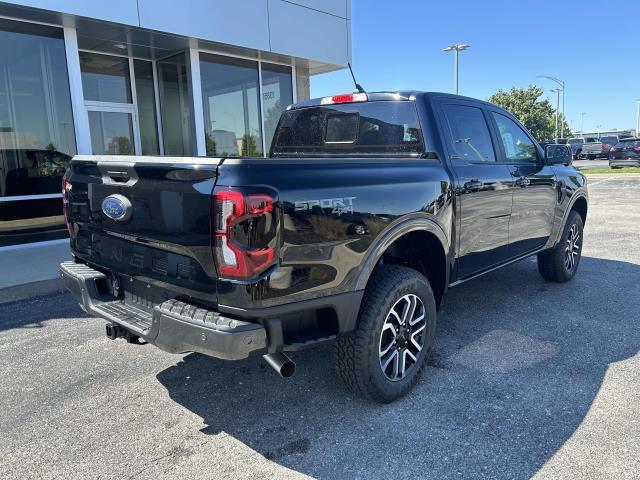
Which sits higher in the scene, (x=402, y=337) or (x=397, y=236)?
(x=397, y=236)

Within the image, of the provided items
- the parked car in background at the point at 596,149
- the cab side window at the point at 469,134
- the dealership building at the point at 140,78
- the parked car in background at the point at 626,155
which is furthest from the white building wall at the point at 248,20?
the parked car in background at the point at 596,149

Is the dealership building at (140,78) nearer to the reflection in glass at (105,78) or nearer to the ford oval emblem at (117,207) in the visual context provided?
the reflection in glass at (105,78)

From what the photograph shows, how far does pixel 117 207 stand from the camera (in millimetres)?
2820

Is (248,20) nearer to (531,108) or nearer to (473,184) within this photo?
(473,184)

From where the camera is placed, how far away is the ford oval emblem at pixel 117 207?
9.08 feet

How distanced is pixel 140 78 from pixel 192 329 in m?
9.95

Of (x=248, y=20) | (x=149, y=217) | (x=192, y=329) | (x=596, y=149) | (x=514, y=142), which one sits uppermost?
(x=248, y=20)

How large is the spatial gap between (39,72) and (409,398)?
857cm

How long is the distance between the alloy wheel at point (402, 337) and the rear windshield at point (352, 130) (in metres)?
1.17

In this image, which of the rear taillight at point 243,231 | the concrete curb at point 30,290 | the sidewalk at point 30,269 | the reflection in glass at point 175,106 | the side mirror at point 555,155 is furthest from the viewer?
the reflection in glass at point 175,106

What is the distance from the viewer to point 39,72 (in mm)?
8648

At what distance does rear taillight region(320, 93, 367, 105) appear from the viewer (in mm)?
3982

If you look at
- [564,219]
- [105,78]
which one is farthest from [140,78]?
[564,219]

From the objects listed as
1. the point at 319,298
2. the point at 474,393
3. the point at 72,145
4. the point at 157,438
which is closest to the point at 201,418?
the point at 157,438
